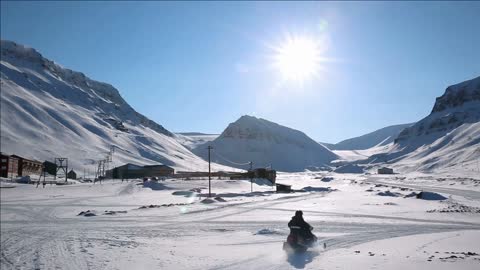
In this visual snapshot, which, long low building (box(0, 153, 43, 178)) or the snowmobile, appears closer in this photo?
the snowmobile

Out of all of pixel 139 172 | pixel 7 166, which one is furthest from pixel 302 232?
pixel 139 172

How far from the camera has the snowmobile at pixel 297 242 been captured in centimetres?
1516

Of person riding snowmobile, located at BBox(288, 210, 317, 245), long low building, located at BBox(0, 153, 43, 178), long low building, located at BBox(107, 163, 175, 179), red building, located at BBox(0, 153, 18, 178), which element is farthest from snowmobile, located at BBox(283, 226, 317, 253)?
long low building, located at BBox(107, 163, 175, 179)

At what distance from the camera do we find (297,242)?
1525cm

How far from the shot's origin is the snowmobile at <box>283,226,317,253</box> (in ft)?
49.8

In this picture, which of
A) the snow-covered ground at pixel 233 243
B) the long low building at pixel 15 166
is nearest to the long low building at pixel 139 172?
the long low building at pixel 15 166

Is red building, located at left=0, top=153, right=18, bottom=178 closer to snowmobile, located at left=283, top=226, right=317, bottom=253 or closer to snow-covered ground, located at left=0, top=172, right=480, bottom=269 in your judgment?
snow-covered ground, located at left=0, top=172, right=480, bottom=269

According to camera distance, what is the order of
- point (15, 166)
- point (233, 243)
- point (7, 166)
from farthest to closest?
1. point (15, 166)
2. point (7, 166)
3. point (233, 243)

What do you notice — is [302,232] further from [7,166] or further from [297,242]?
[7,166]

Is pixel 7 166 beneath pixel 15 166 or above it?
beneath

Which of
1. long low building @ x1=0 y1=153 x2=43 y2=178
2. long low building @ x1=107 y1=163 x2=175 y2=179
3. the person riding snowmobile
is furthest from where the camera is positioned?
long low building @ x1=107 y1=163 x2=175 y2=179

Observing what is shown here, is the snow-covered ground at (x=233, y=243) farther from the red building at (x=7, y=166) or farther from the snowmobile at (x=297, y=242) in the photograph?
the red building at (x=7, y=166)

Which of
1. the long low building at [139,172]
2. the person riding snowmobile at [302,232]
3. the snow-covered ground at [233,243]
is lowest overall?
the snow-covered ground at [233,243]

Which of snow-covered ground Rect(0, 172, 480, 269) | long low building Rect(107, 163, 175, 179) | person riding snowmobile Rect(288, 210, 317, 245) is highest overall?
long low building Rect(107, 163, 175, 179)
